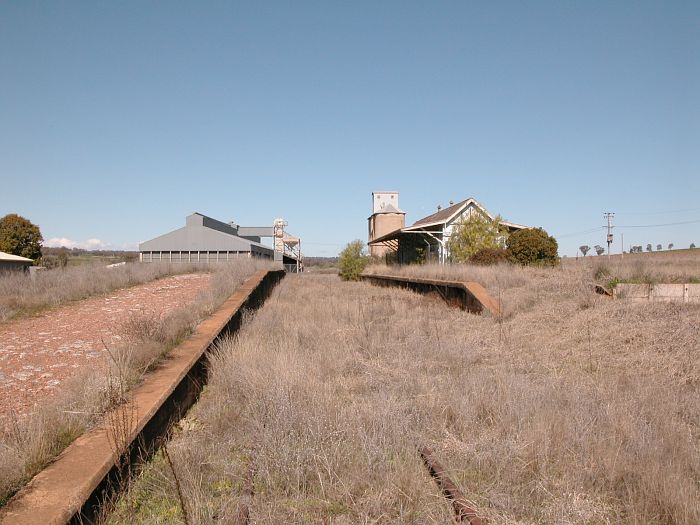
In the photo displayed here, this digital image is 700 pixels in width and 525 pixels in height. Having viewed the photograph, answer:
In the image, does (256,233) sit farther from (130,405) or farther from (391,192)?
(130,405)

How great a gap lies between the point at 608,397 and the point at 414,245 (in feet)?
95.6

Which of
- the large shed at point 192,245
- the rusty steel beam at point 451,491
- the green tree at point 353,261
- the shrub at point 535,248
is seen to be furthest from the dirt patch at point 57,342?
the large shed at point 192,245

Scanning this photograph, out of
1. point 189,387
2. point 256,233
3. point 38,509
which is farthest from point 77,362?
point 256,233

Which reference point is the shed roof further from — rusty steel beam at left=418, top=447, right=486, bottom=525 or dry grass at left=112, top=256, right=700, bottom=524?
rusty steel beam at left=418, top=447, right=486, bottom=525

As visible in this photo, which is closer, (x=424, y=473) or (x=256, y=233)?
(x=424, y=473)

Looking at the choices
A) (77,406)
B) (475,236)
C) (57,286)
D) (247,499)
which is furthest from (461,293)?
(475,236)

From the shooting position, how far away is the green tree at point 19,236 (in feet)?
138

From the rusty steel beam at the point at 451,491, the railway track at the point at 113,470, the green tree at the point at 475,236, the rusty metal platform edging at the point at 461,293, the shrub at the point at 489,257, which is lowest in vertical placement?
the rusty steel beam at the point at 451,491

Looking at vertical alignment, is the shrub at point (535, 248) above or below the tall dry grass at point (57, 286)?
above

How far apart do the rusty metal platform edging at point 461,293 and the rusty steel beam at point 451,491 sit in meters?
6.99

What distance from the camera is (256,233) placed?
80.0m

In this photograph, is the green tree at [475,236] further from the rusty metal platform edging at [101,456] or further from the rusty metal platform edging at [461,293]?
the rusty metal platform edging at [101,456]

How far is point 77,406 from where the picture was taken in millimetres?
3980

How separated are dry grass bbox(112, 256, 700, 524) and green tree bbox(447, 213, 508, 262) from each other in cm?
1808
